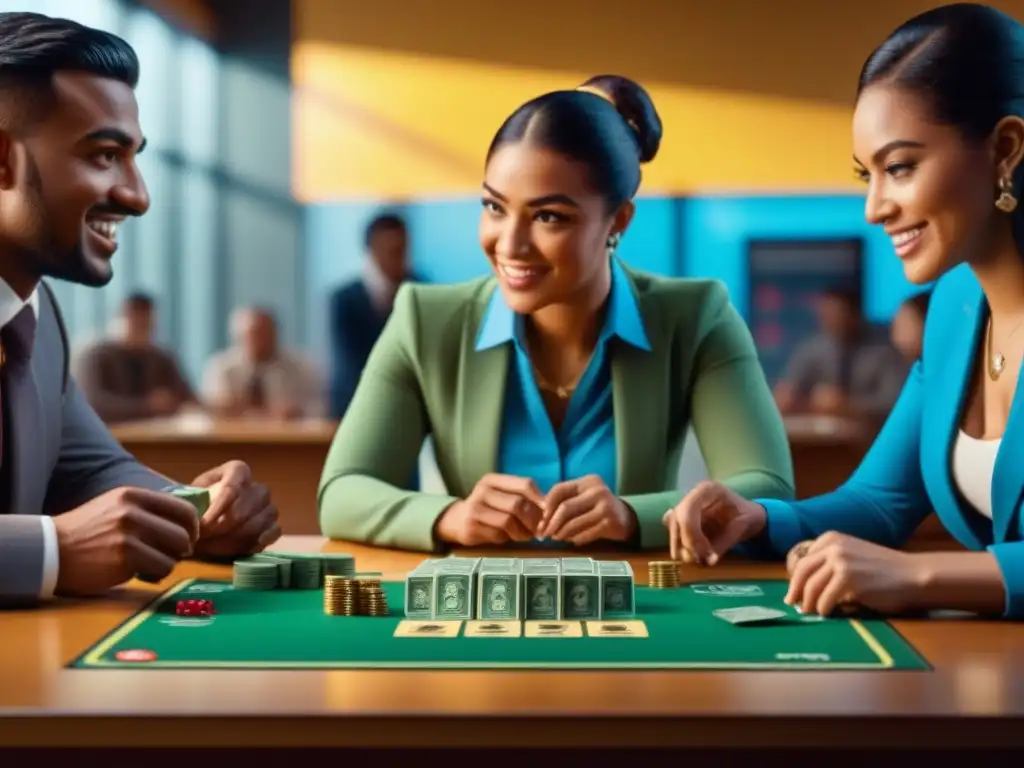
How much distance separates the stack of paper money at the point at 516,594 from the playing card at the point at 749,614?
0.39 feet

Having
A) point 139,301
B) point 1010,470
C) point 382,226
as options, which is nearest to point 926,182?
point 1010,470

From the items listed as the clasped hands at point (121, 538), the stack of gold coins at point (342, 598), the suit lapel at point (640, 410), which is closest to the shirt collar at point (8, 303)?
the clasped hands at point (121, 538)

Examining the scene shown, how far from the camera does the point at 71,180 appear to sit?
219cm

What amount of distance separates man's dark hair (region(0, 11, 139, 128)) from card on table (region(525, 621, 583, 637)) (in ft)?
3.51

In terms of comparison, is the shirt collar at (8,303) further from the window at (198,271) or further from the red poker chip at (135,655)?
the window at (198,271)

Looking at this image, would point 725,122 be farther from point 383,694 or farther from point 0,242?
point 383,694

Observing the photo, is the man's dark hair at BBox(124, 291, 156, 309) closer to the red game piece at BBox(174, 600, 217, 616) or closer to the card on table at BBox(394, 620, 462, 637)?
the red game piece at BBox(174, 600, 217, 616)

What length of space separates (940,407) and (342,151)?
9433 mm

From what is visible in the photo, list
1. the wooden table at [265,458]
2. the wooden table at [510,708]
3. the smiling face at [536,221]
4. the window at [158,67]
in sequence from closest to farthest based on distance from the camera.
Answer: the wooden table at [510,708]
the smiling face at [536,221]
the wooden table at [265,458]
the window at [158,67]

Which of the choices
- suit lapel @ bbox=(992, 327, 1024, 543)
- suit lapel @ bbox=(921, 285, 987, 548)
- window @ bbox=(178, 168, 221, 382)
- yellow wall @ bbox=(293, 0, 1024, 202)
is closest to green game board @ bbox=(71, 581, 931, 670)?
suit lapel @ bbox=(992, 327, 1024, 543)

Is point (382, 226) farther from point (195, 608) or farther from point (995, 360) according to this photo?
point (195, 608)

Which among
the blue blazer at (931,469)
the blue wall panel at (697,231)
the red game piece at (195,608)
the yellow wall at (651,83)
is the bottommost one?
the red game piece at (195,608)

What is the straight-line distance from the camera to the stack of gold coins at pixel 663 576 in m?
2.11

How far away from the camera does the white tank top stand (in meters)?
2.17
